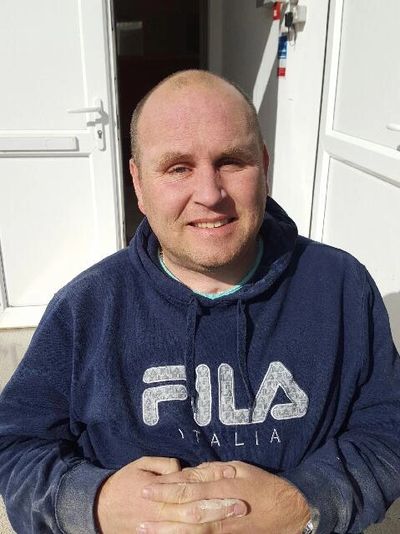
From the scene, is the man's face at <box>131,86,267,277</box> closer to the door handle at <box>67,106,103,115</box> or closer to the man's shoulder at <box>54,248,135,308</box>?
the man's shoulder at <box>54,248,135,308</box>

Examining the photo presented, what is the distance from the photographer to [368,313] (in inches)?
40.4

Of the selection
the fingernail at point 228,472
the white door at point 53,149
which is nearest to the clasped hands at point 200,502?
the fingernail at point 228,472

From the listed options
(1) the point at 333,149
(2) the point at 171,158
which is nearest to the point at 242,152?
(2) the point at 171,158

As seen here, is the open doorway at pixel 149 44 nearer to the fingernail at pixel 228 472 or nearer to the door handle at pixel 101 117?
the door handle at pixel 101 117

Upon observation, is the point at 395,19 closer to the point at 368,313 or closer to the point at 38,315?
the point at 368,313

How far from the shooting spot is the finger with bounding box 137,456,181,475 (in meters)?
0.88

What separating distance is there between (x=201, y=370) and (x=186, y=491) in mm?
222

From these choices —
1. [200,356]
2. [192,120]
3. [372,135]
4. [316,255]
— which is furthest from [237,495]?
[372,135]

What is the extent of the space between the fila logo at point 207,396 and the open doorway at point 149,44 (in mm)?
5817

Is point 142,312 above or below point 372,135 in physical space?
below

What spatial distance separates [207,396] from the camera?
0.95 metres

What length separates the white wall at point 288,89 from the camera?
2604 mm

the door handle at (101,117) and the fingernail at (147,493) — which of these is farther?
the door handle at (101,117)

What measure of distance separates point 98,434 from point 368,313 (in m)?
0.62
